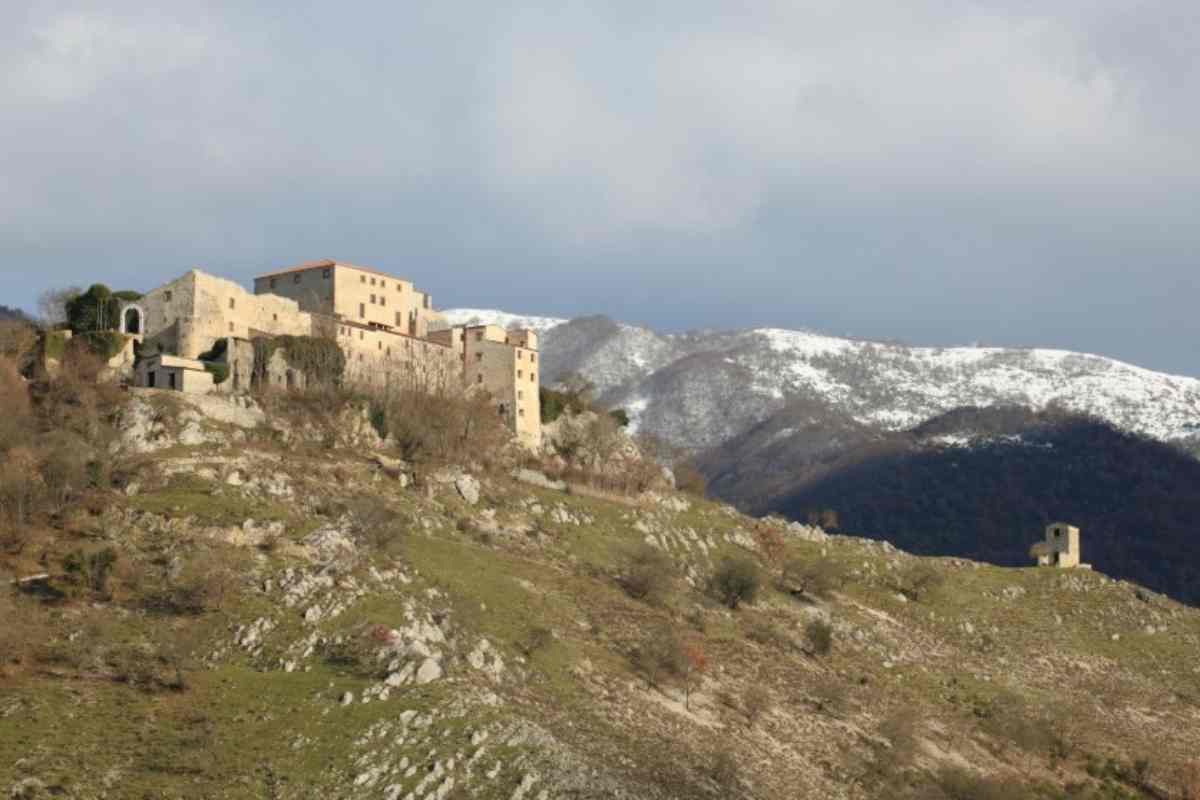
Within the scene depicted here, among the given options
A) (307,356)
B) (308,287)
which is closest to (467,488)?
(307,356)

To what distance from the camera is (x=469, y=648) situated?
200ft

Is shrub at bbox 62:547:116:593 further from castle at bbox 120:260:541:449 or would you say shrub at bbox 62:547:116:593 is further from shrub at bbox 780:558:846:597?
shrub at bbox 780:558:846:597

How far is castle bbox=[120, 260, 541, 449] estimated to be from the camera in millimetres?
85938

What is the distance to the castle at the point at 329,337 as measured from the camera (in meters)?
85.9

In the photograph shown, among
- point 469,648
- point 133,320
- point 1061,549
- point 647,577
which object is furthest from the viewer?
point 1061,549

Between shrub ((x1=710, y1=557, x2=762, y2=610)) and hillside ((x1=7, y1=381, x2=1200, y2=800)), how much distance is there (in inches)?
28.4

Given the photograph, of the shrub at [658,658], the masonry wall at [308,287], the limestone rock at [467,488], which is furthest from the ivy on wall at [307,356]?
the shrub at [658,658]

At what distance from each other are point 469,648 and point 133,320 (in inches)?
1504

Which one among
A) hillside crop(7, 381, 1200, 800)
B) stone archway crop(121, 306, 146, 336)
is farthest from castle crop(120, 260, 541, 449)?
hillside crop(7, 381, 1200, 800)

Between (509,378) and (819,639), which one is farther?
(509,378)

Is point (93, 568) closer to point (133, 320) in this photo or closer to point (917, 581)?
point (133, 320)

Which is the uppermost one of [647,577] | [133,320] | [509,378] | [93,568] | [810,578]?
[133,320]

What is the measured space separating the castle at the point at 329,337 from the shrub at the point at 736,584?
59.5 ft

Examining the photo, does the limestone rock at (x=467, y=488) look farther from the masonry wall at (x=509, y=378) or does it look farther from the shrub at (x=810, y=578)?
the shrub at (x=810, y=578)
